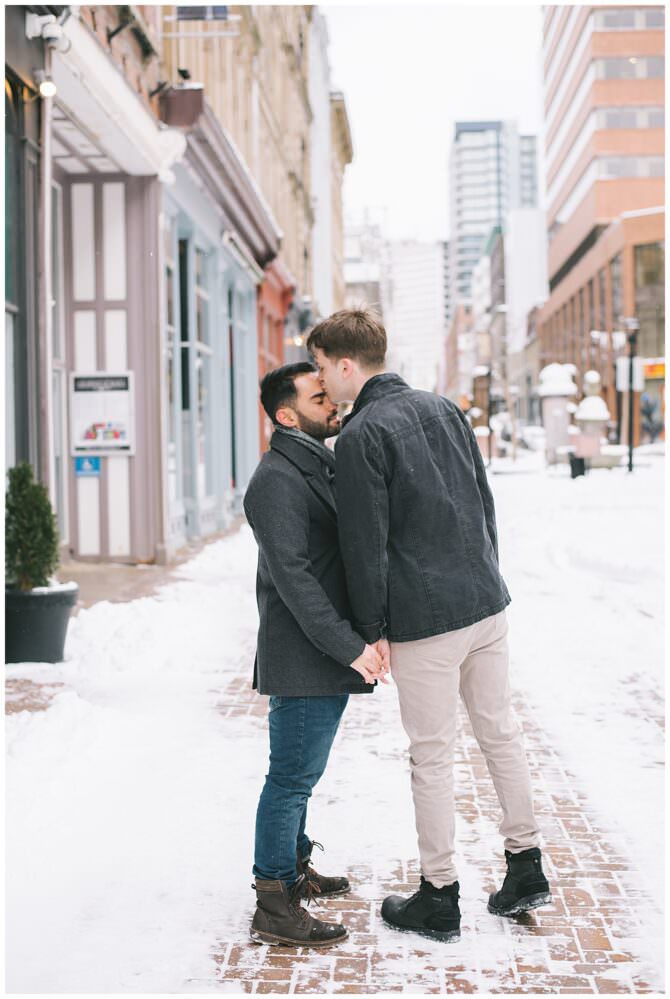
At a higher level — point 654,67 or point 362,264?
point 654,67

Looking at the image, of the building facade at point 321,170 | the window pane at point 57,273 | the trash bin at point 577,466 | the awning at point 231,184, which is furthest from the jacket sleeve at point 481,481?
the building facade at point 321,170

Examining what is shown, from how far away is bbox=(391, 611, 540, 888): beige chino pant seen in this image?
3.48 meters

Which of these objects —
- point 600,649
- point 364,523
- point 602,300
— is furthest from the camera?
point 602,300

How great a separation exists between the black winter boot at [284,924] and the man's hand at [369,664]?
0.74 metres

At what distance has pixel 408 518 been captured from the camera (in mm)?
3424

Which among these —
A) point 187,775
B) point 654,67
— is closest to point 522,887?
point 187,775

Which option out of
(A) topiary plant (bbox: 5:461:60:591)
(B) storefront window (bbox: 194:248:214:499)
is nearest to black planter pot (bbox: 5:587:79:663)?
(A) topiary plant (bbox: 5:461:60:591)

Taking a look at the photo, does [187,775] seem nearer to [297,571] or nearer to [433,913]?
[433,913]

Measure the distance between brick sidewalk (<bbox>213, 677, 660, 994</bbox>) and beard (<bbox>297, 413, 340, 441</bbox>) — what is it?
1.58m

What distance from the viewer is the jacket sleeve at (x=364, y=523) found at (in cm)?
333

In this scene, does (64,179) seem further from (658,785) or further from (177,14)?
(658,785)

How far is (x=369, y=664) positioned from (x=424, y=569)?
1.09 feet

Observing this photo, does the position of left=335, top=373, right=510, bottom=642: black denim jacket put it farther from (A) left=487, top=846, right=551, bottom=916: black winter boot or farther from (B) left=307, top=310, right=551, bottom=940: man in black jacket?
(A) left=487, top=846, right=551, bottom=916: black winter boot

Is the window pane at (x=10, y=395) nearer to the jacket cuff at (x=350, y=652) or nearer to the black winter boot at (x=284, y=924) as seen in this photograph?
the black winter boot at (x=284, y=924)
